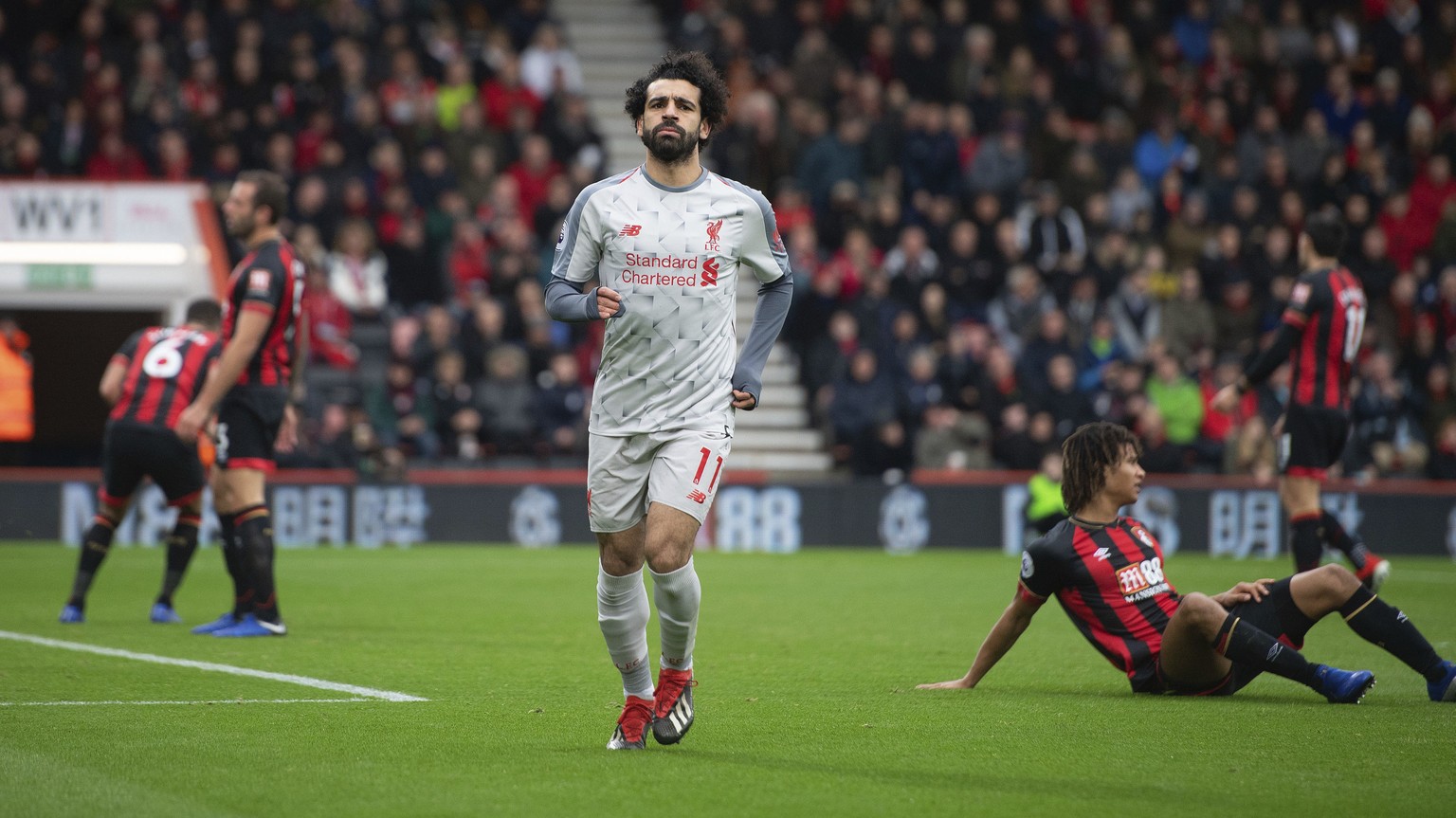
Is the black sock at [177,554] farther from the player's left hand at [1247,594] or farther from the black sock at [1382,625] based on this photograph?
the black sock at [1382,625]

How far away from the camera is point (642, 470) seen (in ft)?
19.5

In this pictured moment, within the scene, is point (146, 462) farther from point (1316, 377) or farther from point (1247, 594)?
point (1316, 377)

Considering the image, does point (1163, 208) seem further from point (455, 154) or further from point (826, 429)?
point (455, 154)

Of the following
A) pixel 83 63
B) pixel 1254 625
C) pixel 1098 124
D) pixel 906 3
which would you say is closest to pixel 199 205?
pixel 83 63

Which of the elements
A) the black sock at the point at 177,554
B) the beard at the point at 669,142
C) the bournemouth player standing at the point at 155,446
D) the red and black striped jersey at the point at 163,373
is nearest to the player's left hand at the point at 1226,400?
the beard at the point at 669,142

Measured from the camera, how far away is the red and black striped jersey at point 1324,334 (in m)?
10.3

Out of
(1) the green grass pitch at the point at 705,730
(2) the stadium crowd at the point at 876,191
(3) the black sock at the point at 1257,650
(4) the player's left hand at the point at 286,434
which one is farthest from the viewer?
(2) the stadium crowd at the point at 876,191

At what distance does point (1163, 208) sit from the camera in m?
22.3

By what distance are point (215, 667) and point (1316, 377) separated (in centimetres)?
651

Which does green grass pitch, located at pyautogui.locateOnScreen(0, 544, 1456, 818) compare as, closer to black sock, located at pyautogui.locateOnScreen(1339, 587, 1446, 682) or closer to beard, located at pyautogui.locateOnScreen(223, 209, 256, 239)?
black sock, located at pyautogui.locateOnScreen(1339, 587, 1446, 682)

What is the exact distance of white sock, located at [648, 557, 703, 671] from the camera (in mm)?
5887

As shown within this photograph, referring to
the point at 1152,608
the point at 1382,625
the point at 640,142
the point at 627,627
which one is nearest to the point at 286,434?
the point at 627,627

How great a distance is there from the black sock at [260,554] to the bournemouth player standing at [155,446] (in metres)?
1.09

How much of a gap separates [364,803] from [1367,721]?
3.77 m
